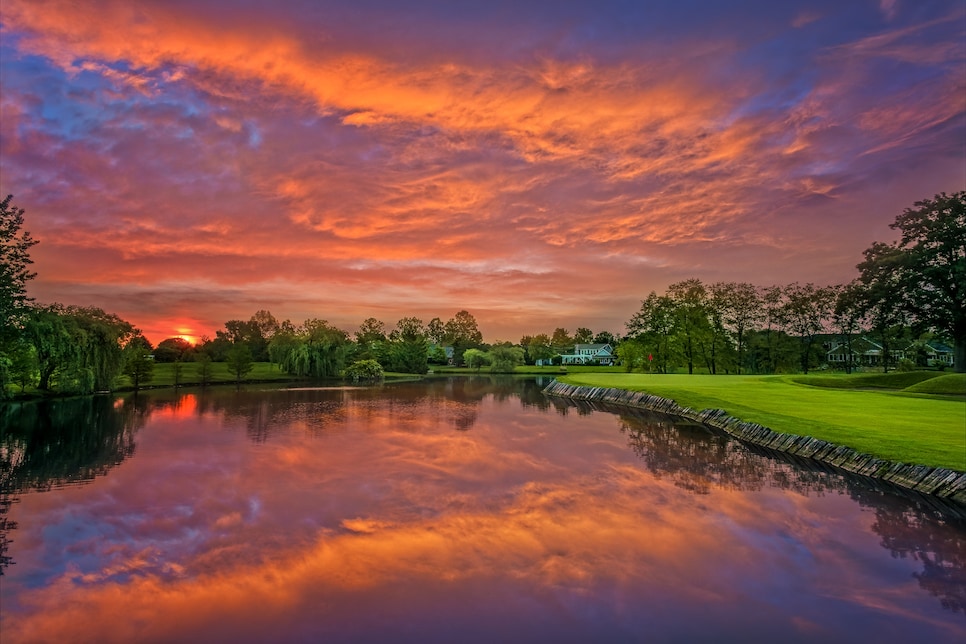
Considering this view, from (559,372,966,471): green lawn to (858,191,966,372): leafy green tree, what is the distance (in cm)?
836

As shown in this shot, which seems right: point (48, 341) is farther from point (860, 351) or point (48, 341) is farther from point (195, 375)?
point (860, 351)

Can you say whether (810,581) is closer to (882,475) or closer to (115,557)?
(882,475)

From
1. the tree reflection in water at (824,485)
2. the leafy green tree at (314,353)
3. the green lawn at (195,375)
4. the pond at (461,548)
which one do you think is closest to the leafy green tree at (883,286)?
the tree reflection in water at (824,485)

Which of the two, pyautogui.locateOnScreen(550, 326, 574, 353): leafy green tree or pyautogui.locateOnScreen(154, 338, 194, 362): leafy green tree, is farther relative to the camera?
pyautogui.locateOnScreen(550, 326, 574, 353): leafy green tree

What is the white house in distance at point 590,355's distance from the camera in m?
139

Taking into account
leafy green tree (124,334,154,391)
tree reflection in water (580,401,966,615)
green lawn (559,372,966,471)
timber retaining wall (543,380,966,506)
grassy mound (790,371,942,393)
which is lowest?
tree reflection in water (580,401,966,615)

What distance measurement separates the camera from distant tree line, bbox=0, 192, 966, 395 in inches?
1491

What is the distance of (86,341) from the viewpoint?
40.9 meters

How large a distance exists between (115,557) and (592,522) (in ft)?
33.4

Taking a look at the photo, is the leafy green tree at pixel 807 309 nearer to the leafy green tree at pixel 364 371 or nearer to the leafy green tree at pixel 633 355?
the leafy green tree at pixel 633 355

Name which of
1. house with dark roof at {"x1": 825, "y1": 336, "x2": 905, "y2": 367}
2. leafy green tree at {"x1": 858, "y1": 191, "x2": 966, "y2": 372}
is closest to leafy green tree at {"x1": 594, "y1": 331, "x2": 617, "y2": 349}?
house with dark roof at {"x1": 825, "y1": 336, "x2": 905, "y2": 367}

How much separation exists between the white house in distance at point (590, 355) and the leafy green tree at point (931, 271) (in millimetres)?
88864

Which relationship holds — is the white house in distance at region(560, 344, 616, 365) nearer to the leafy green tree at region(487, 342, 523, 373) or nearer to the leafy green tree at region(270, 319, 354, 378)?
the leafy green tree at region(487, 342, 523, 373)

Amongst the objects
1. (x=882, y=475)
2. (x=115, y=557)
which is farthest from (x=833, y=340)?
(x=115, y=557)
